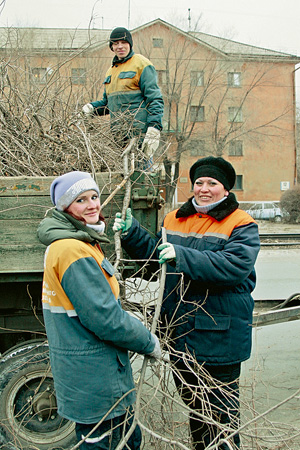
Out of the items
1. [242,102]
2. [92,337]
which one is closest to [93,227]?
[92,337]

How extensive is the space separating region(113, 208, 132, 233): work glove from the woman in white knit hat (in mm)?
607

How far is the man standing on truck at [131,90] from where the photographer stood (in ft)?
14.3

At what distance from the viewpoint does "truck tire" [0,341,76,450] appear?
9.68ft

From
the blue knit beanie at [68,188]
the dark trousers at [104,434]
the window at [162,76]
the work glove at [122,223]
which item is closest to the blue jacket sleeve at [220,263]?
the work glove at [122,223]

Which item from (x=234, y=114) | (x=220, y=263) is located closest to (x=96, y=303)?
(x=220, y=263)

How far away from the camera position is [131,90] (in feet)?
14.9

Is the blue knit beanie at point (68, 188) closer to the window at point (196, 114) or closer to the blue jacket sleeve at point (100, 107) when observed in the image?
the blue jacket sleeve at point (100, 107)

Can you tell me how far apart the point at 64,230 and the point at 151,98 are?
2701mm

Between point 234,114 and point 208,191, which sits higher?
point 234,114

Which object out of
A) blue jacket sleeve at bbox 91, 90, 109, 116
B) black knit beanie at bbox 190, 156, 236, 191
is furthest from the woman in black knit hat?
blue jacket sleeve at bbox 91, 90, 109, 116

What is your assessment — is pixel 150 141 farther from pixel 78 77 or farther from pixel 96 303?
pixel 96 303

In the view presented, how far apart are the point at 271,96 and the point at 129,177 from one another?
33.7 metres

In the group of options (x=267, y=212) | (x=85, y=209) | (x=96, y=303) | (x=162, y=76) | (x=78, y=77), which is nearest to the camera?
(x=96, y=303)

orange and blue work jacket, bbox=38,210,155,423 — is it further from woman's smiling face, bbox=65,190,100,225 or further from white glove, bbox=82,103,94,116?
white glove, bbox=82,103,94,116
